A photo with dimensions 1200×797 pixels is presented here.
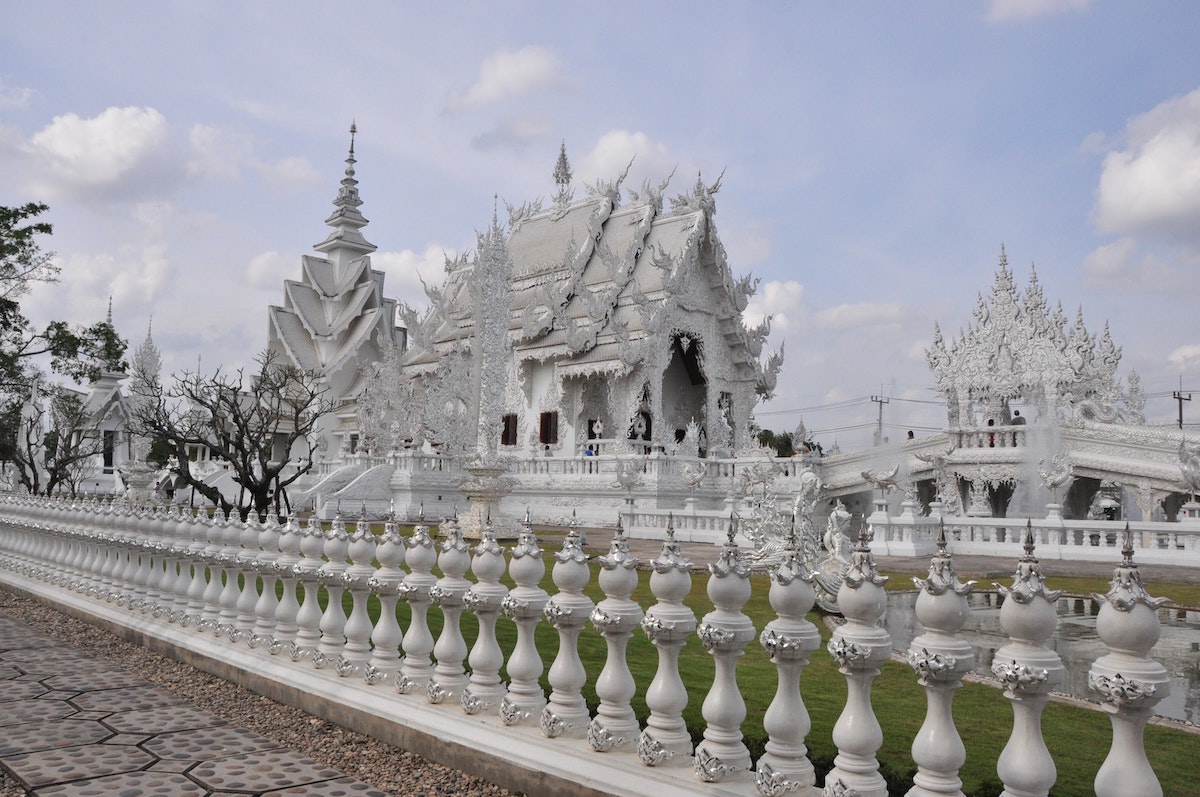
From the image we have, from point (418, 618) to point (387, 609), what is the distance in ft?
1.15

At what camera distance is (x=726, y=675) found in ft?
10.2

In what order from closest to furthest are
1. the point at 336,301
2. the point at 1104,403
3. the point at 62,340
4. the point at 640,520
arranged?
the point at 62,340 < the point at 640,520 < the point at 1104,403 < the point at 336,301

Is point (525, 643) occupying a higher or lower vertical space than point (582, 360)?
lower

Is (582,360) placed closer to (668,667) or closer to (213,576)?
(213,576)

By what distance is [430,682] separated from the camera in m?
4.36

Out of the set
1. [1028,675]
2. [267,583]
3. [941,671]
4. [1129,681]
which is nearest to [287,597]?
[267,583]

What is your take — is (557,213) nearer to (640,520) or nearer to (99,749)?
(640,520)

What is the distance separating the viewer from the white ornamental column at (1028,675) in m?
2.39

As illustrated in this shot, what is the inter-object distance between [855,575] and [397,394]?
1144 inches

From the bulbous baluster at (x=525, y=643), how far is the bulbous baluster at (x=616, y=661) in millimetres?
402

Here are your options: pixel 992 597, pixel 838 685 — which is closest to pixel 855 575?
pixel 838 685

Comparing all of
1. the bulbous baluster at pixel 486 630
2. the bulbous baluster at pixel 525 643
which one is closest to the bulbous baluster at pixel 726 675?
the bulbous baluster at pixel 525 643

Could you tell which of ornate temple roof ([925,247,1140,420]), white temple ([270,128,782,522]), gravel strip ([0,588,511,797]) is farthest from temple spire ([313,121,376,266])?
gravel strip ([0,588,511,797])

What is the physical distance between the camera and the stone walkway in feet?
12.6
